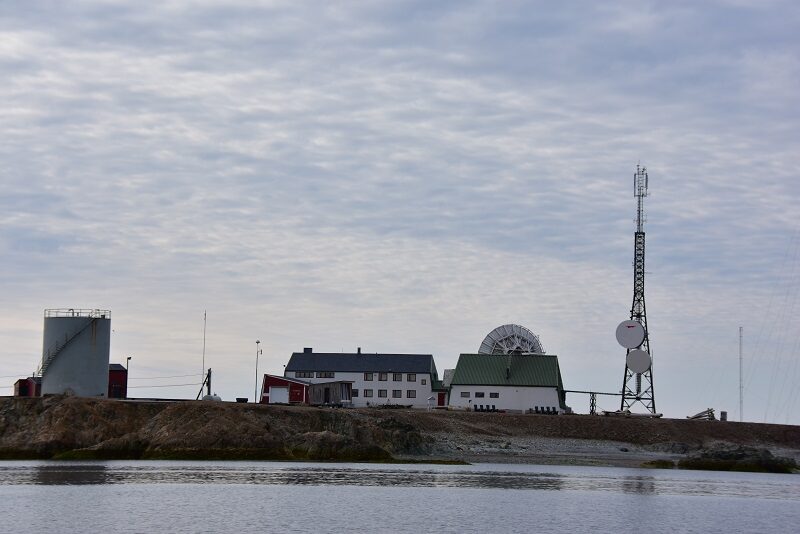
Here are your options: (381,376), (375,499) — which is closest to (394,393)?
(381,376)

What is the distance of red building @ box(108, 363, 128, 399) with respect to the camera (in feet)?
399

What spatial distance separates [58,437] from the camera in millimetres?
92438

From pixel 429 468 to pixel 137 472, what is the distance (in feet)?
81.8

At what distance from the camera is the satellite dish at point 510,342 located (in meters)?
140

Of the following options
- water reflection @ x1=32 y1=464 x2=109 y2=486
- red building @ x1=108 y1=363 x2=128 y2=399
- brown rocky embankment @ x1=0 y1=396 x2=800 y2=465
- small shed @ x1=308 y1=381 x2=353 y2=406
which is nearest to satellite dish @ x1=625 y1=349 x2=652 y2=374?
brown rocky embankment @ x1=0 y1=396 x2=800 y2=465

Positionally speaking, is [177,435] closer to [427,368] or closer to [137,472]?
[137,472]

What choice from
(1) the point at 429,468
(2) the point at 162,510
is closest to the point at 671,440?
(1) the point at 429,468

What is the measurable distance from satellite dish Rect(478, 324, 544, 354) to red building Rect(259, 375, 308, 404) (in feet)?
90.8

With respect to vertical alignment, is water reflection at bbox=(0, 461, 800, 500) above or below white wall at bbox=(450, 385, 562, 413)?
below

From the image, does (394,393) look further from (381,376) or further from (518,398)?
(518,398)

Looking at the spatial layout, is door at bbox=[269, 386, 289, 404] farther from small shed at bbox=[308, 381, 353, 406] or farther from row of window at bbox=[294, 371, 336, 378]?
row of window at bbox=[294, 371, 336, 378]

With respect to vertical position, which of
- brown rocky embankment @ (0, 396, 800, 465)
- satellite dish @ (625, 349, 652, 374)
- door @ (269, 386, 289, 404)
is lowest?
brown rocky embankment @ (0, 396, 800, 465)

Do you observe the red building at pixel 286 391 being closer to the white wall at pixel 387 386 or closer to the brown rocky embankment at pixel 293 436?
the white wall at pixel 387 386

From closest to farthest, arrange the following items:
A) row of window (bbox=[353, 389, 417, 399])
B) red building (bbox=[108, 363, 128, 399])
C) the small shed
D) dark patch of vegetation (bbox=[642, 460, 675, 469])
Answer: dark patch of vegetation (bbox=[642, 460, 675, 469]) < red building (bbox=[108, 363, 128, 399]) < the small shed < row of window (bbox=[353, 389, 417, 399])
